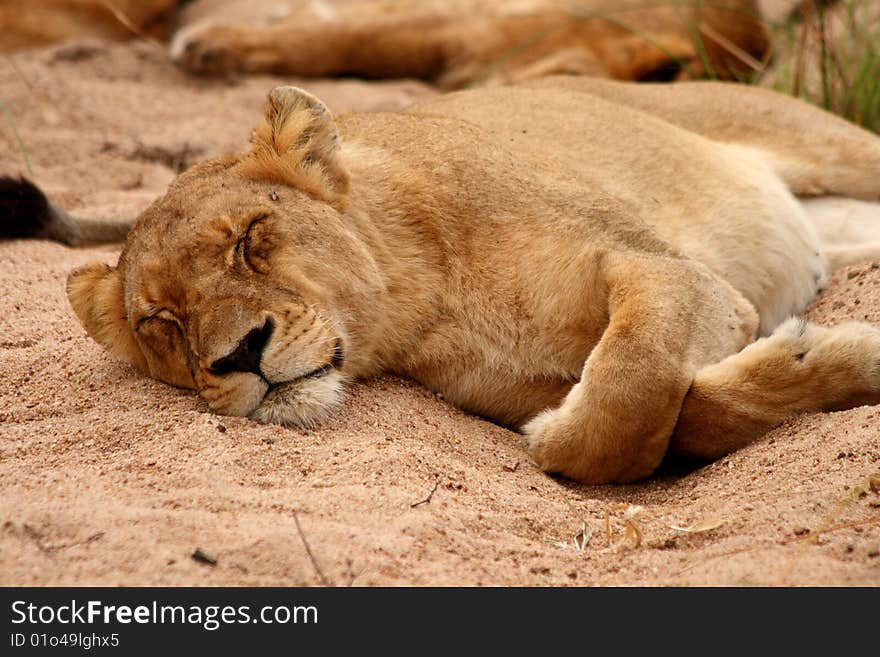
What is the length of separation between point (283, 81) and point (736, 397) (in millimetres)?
5582

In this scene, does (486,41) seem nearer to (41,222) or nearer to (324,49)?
(324,49)

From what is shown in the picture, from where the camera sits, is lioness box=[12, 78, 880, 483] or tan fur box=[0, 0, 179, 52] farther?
tan fur box=[0, 0, 179, 52]

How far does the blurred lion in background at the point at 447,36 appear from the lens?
8.04 meters

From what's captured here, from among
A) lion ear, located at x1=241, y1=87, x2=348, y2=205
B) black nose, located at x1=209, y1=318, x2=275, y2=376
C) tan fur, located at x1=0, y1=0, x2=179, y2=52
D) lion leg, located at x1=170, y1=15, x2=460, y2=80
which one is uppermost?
lion ear, located at x1=241, y1=87, x2=348, y2=205

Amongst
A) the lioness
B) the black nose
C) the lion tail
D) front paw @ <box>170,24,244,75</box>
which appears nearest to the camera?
the black nose

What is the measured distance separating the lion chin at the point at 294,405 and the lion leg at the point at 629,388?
68cm

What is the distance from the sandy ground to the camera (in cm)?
290

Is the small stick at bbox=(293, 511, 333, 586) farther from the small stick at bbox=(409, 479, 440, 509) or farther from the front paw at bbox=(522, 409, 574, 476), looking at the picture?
the front paw at bbox=(522, 409, 574, 476)

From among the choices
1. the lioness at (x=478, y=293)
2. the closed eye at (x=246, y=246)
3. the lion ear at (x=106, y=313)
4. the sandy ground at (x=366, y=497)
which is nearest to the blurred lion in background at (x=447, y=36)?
the lioness at (x=478, y=293)

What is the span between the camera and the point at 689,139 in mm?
5480

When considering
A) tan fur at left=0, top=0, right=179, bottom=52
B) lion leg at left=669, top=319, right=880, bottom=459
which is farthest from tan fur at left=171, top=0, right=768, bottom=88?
lion leg at left=669, top=319, right=880, bottom=459

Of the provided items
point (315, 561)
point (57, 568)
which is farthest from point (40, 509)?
point (315, 561)

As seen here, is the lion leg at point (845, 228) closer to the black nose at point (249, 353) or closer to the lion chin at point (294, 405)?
the lion chin at point (294, 405)
